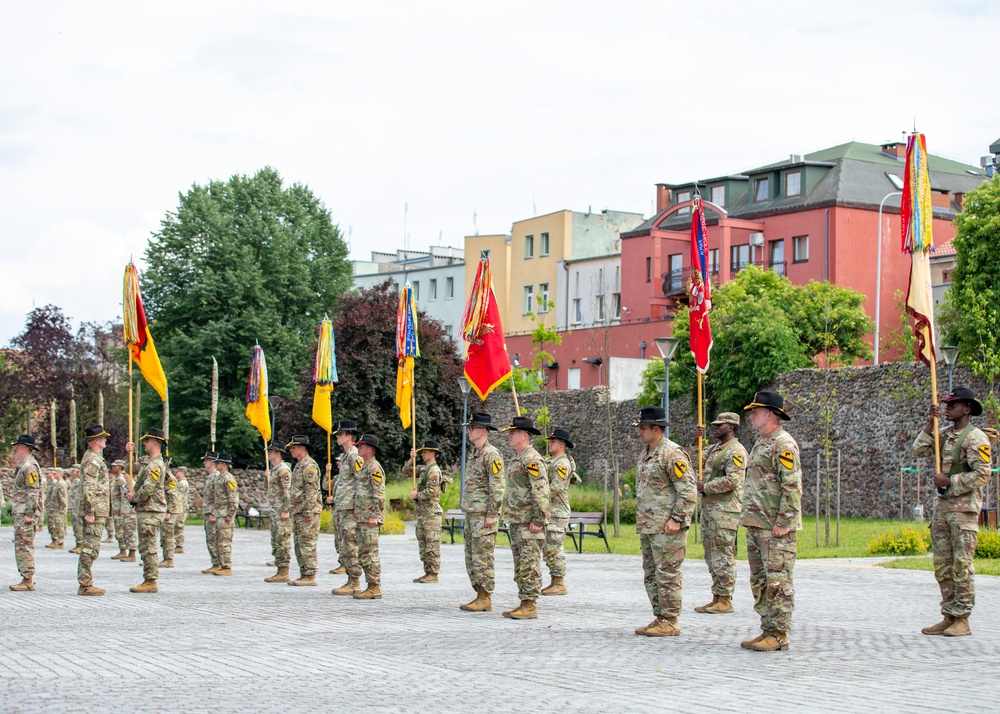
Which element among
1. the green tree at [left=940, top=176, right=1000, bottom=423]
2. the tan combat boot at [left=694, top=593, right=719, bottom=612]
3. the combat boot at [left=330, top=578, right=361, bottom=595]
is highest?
the green tree at [left=940, top=176, right=1000, bottom=423]

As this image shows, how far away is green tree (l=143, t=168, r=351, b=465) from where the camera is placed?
4847 centimetres

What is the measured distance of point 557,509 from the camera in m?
16.6

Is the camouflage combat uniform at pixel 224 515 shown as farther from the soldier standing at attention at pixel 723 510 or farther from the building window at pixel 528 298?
the building window at pixel 528 298

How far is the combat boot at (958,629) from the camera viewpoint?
36.9ft

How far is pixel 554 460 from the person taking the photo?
1568 cm

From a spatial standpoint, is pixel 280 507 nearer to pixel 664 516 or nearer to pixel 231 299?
pixel 664 516

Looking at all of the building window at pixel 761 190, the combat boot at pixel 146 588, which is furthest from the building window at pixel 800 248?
the combat boot at pixel 146 588

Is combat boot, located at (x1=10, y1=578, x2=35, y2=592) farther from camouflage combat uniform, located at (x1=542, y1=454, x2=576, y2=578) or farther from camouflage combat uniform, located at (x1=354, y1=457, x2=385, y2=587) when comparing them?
camouflage combat uniform, located at (x1=542, y1=454, x2=576, y2=578)

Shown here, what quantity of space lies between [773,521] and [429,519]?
8.37 meters

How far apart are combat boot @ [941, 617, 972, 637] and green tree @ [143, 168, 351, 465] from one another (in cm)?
3643

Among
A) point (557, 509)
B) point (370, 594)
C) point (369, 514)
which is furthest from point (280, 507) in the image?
point (557, 509)

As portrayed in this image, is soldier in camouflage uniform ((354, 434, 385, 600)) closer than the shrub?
Yes


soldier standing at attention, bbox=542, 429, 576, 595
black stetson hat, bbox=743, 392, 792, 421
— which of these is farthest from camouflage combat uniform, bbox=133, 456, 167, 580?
black stetson hat, bbox=743, 392, 792, 421

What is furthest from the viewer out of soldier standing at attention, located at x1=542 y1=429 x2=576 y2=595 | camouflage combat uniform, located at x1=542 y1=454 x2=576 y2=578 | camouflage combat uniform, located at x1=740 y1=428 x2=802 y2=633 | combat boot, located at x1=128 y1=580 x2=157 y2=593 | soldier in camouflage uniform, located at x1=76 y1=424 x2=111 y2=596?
combat boot, located at x1=128 y1=580 x2=157 y2=593
